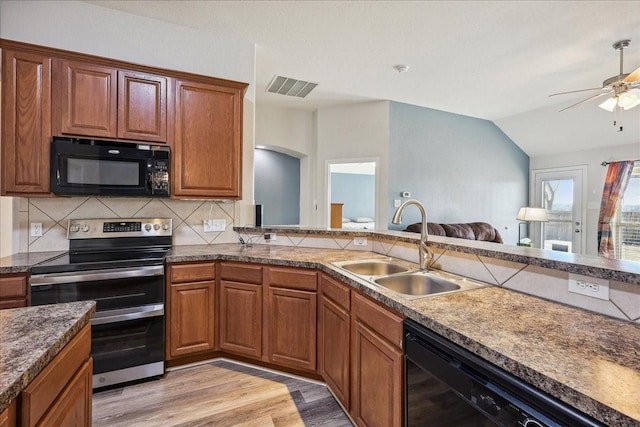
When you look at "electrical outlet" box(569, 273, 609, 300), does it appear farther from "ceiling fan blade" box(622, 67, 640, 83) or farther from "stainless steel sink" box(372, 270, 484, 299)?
"ceiling fan blade" box(622, 67, 640, 83)

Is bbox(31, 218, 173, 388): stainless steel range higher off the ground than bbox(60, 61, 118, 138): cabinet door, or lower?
lower

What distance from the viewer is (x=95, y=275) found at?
6.52 feet

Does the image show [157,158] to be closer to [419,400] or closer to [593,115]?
[419,400]

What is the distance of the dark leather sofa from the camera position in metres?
4.66

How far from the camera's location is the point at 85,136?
2229 millimetres

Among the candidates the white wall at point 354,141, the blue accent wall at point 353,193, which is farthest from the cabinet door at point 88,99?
the blue accent wall at point 353,193

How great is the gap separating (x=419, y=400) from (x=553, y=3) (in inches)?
126

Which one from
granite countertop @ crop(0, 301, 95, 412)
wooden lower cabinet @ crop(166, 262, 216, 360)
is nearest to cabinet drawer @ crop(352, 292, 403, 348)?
granite countertop @ crop(0, 301, 95, 412)

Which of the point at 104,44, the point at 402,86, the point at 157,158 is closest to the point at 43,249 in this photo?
the point at 157,158

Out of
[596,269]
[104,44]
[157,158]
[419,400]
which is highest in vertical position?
[104,44]

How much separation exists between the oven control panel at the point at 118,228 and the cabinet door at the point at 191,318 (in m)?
0.65

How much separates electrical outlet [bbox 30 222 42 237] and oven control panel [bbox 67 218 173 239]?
20 cm

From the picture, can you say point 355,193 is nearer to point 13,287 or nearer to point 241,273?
point 241,273

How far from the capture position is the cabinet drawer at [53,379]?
0.71m
